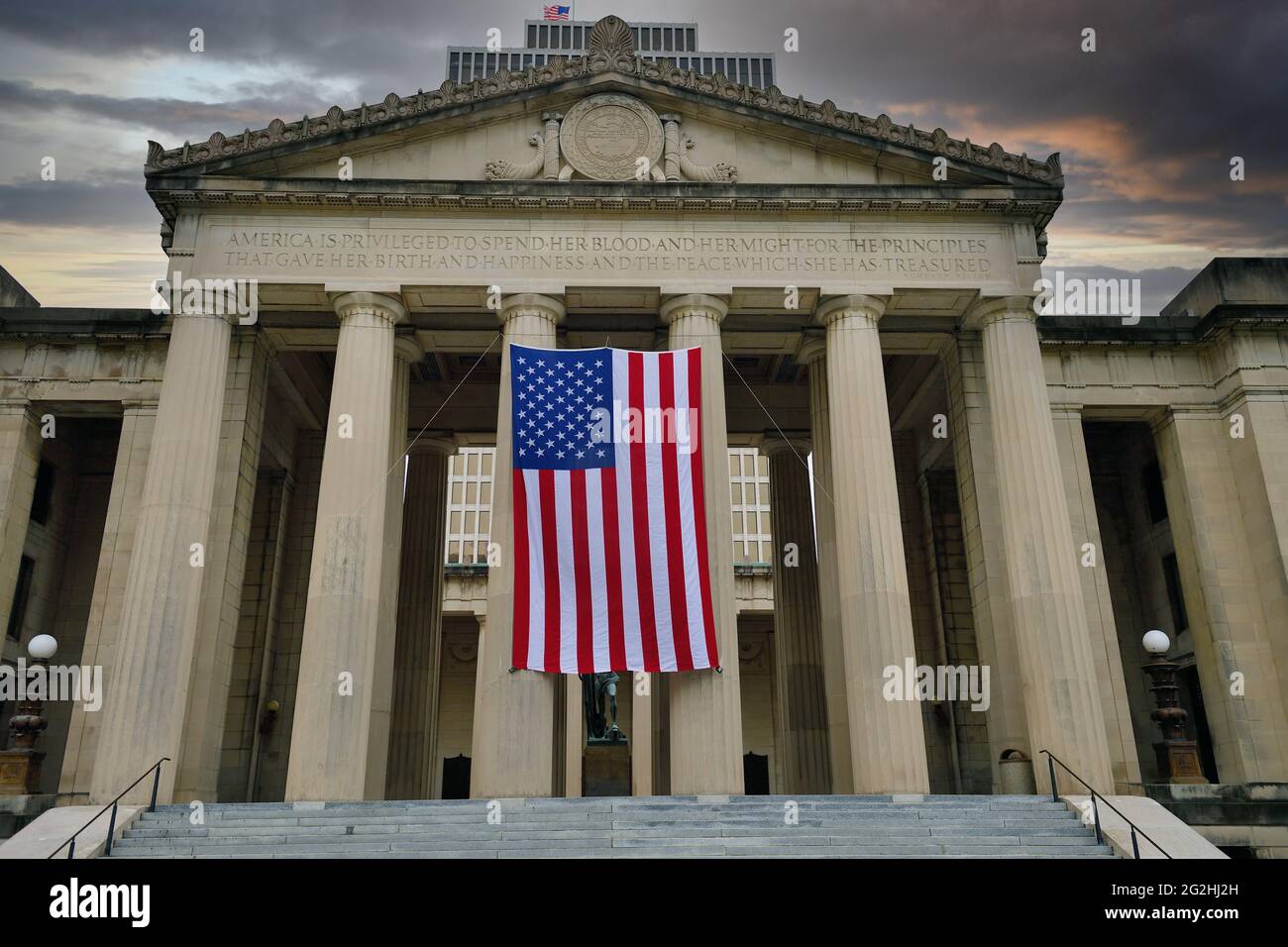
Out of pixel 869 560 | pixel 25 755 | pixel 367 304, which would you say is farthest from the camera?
pixel 367 304

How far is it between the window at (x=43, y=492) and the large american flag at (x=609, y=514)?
16.2 m

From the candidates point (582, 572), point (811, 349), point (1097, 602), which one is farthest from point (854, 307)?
point (1097, 602)

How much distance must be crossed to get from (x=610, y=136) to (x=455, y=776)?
2773 cm

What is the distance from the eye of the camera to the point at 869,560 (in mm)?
22406

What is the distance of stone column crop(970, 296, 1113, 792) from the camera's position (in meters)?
21.4

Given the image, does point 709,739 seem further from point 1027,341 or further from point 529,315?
point 1027,341

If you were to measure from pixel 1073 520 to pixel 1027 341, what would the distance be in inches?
198

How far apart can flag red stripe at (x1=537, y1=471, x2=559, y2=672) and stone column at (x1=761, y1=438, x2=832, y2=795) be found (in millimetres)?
8880

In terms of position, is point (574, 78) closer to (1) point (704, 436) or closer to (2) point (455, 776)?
(1) point (704, 436)

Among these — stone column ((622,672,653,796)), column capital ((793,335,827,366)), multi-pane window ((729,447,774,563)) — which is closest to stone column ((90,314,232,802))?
stone column ((622,672,653,796))

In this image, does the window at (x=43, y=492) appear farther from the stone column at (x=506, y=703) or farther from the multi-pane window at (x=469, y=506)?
the multi-pane window at (x=469, y=506)

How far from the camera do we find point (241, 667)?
2864cm

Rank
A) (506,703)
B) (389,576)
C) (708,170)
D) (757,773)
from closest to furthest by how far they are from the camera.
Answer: (506,703), (708,170), (389,576), (757,773)

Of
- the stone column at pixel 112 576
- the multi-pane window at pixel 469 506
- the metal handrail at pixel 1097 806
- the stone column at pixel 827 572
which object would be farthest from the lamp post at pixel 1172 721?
the multi-pane window at pixel 469 506
